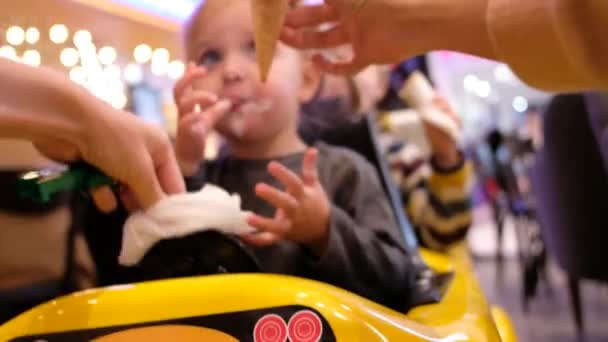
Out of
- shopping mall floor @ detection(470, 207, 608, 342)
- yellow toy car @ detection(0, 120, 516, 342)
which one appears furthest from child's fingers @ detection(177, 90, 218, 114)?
shopping mall floor @ detection(470, 207, 608, 342)

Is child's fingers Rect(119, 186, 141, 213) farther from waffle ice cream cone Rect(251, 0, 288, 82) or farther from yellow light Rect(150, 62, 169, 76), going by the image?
yellow light Rect(150, 62, 169, 76)

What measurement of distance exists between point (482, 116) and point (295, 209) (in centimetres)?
246

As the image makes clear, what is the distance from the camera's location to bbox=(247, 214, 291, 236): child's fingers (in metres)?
0.50

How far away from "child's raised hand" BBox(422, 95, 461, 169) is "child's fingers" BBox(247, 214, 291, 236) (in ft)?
1.56

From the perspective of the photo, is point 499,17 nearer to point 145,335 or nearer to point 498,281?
point 145,335

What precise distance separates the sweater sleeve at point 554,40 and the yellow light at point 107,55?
1.05 feet

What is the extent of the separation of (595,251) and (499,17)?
810 millimetres

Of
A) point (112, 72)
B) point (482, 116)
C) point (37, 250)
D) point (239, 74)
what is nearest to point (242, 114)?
point (239, 74)

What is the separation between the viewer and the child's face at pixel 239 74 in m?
0.68

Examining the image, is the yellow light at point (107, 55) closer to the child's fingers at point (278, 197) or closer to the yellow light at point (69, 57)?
the yellow light at point (69, 57)

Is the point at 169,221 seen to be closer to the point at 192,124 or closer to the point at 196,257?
the point at 196,257

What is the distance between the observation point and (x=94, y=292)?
41cm

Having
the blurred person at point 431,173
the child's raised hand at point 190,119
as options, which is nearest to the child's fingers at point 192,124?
the child's raised hand at point 190,119

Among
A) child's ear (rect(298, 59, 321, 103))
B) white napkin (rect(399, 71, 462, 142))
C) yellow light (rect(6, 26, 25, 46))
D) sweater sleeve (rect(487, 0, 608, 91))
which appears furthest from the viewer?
white napkin (rect(399, 71, 462, 142))
